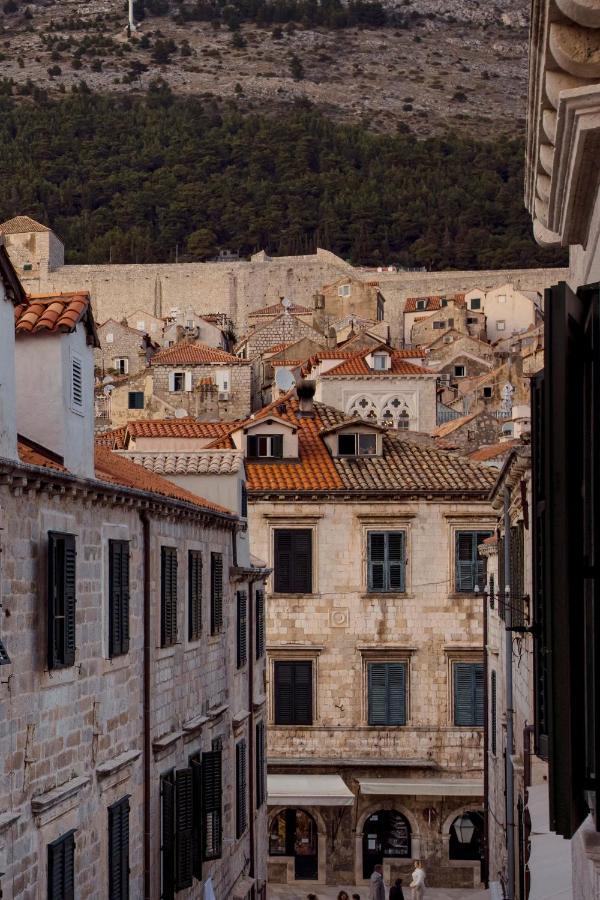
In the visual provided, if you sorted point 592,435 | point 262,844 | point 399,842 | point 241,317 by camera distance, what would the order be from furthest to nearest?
1. point 241,317
2. point 399,842
3. point 262,844
4. point 592,435

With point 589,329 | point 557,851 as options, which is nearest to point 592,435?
point 589,329

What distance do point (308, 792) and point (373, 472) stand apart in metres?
6.50

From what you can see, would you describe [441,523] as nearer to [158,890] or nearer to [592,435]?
[158,890]

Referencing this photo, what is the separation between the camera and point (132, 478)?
18.1m

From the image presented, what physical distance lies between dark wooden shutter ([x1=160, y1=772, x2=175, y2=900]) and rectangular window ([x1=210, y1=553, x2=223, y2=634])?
3762mm

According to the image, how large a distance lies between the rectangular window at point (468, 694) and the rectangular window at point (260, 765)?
693 centimetres

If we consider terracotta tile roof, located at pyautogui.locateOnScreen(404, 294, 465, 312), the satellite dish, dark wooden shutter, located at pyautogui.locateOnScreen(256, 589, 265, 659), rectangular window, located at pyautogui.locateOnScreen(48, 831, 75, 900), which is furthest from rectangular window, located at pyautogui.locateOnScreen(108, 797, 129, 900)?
terracotta tile roof, located at pyautogui.locateOnScreen(404, 294, 465, 312)

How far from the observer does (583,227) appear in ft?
25.4

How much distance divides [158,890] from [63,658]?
15.7 ft

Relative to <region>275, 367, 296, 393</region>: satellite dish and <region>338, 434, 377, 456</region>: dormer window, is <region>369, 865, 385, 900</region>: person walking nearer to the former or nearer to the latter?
<region>338, 434, 377, 456</region>: dormer window

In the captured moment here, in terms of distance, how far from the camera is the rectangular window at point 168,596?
17266 mm

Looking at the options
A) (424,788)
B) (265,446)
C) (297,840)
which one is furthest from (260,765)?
(265,446)

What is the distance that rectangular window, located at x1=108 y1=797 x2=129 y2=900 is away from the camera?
1466 centimetres

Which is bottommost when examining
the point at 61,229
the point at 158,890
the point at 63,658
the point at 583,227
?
the point at 158,890
